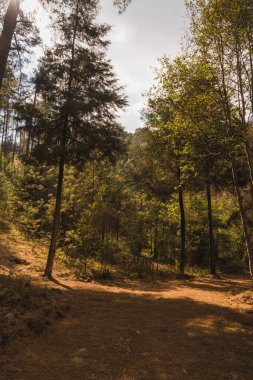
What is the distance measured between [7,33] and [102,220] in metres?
12.2

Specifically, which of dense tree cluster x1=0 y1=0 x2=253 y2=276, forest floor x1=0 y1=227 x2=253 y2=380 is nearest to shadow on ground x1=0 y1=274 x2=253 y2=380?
forest floor x1=0 y1=227 x2=253 y2=380

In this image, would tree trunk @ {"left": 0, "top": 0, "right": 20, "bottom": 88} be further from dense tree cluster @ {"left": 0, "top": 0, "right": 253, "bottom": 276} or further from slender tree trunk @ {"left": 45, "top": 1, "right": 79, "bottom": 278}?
slender tree trunk @ {"left": 45, "top": 1, "right": 79, "bottom": 278}

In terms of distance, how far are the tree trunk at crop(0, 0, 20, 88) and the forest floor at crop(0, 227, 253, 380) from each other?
709 cm

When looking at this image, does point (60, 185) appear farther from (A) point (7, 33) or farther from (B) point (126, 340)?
(B) point (126, 340)

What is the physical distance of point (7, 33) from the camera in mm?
9047

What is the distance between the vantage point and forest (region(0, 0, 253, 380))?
524 centimetres

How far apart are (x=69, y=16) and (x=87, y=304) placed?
40.8 ft

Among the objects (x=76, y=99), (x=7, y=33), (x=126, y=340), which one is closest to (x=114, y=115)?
(x=76, y=99)

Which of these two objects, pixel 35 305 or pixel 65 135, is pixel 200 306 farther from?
pixel 65 135

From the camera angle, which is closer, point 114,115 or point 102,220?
point 114,115

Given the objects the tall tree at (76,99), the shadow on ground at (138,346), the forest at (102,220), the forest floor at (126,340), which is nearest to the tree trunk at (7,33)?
the forest at (102,220)

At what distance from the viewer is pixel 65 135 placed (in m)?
13.0

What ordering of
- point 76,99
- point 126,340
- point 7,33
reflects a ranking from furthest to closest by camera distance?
point 76,99 → point 7,33 → point 126,340

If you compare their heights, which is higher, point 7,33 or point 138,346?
point 7,33
